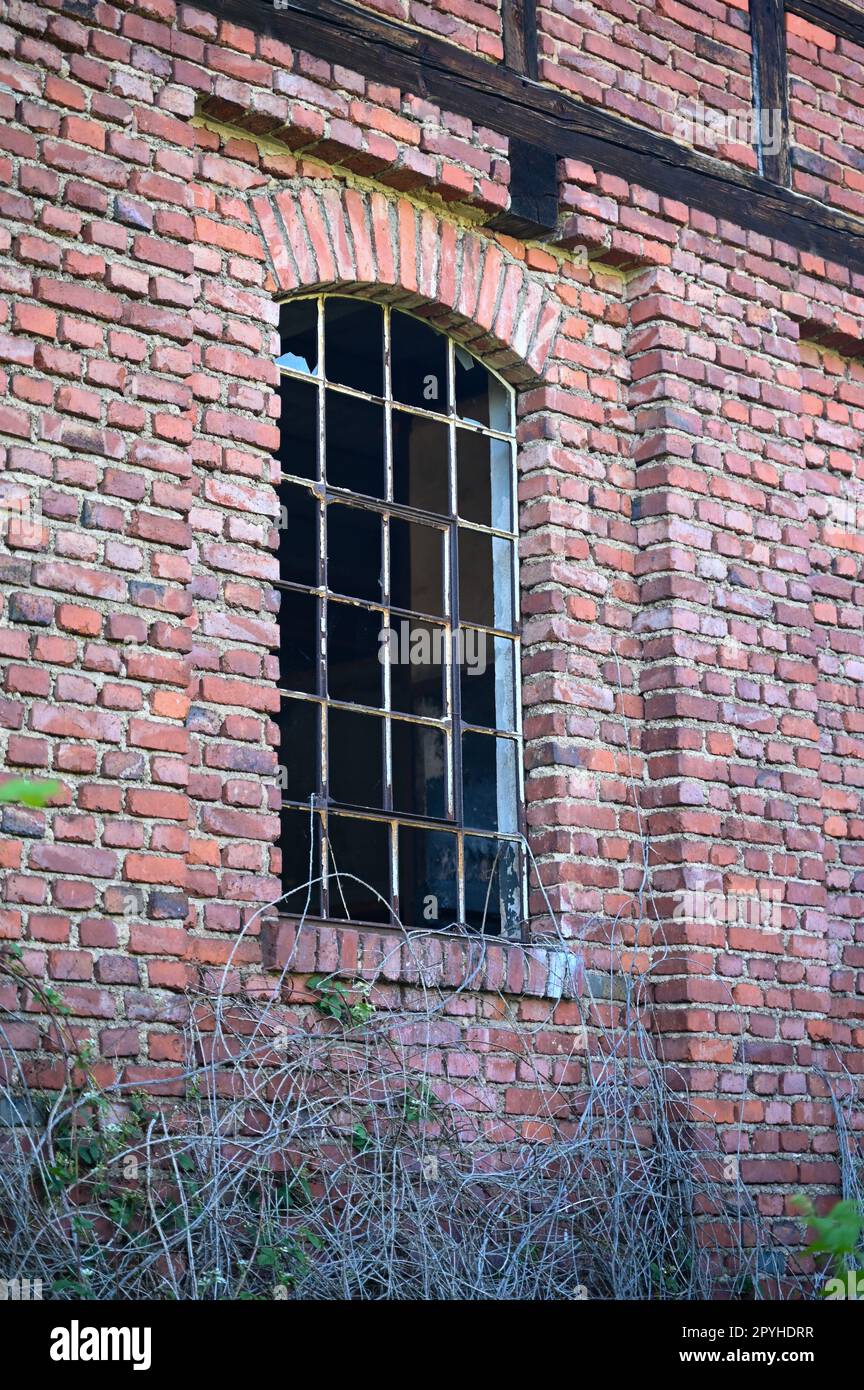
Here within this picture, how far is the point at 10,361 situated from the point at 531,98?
89.1 inches

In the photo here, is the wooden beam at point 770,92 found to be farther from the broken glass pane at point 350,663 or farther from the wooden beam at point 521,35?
the broken glass pane at point 350,663

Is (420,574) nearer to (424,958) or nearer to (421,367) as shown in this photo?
(421,367)

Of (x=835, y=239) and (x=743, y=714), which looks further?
(x=835, y=239)

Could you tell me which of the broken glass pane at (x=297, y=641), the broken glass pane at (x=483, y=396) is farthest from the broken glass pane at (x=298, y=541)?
the broken glass pane at (x=483, y=396)

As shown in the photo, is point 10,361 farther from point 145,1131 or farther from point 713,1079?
point 713,1079

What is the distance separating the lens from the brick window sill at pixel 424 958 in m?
4.58

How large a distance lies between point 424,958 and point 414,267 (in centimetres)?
208

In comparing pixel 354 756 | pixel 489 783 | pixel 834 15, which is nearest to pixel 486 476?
pixel 489 783

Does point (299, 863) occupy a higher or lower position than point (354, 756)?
lower

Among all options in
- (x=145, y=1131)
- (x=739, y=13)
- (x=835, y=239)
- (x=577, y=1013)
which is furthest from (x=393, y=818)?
(x=739, y=13)

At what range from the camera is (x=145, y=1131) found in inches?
161

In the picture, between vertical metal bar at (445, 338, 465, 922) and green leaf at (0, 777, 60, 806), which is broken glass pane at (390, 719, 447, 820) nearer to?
vertical metal bar at (445, 338, 465, 922)

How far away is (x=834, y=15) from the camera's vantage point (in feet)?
22.2

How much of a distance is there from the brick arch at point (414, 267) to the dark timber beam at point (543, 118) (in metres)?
0.38
